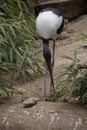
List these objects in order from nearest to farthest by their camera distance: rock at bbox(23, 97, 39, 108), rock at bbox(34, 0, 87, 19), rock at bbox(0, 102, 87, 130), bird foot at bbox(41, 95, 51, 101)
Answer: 1. rock at bbox(0, 102, 87, 130)
2. rock at bbox(23, 97, 39, 108)
3. bird foot at bbox(41, 95, 51, 101)
4. rock at bbox(34, 0, 87, 19)

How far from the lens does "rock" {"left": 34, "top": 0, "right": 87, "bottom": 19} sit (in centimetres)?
A: 715

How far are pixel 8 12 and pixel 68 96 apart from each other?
1.90 m

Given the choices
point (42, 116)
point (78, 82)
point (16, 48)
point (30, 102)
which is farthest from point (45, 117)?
point (16, 48)

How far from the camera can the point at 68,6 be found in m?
7.27

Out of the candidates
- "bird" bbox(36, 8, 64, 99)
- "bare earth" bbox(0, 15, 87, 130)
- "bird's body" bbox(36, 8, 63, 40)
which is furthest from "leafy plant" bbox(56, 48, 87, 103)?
"bird's body" bbox(36, 8, 63, 40)

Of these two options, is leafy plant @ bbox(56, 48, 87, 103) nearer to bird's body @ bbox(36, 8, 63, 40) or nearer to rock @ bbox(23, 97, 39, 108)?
rock @ bbox(23, 97, 39, 108)

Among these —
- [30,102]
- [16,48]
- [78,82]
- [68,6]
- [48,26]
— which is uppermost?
[68,6]

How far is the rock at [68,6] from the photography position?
7.15m

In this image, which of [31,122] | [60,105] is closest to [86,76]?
[60,105]

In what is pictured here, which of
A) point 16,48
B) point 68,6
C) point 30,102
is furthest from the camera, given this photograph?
point 68,6

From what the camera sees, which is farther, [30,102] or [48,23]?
[48,23]

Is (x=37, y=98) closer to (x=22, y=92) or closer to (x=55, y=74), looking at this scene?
(x=22, y=92)

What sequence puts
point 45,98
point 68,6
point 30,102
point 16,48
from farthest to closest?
1. point 68,6
2. point 16,48
3. point 45,98
4. point 30,102

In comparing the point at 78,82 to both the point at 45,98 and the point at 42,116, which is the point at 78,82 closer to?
the point at 42,116
